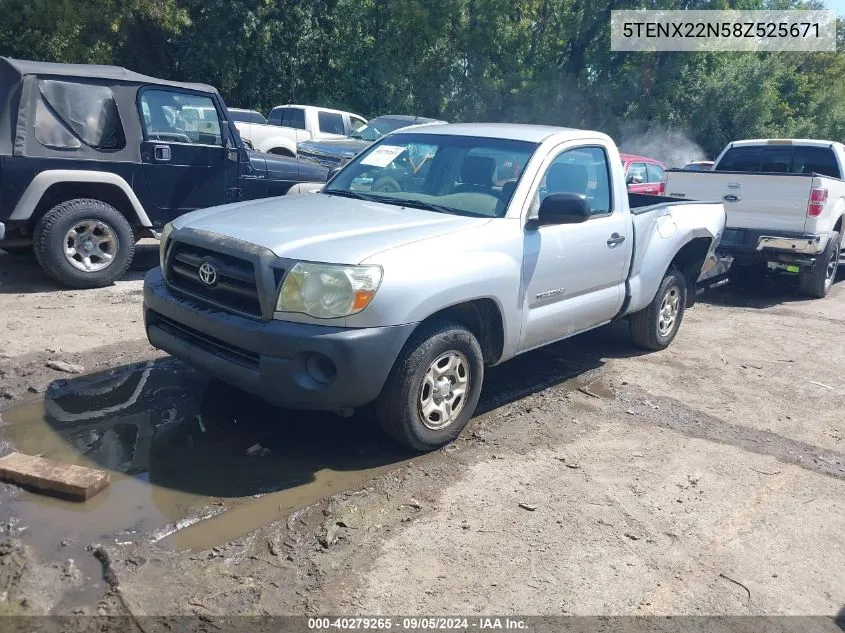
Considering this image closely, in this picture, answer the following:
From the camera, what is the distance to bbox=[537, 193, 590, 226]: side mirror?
15.0ft

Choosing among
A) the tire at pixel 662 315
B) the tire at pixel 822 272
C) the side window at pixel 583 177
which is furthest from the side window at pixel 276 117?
the side window at pixel 583 177

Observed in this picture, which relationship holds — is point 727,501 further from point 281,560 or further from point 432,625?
point 281,560

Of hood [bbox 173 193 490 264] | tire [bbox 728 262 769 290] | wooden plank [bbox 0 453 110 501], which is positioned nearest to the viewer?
wooden plank [bbox 0 453 110 501]

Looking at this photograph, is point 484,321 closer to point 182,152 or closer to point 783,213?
point 182,152

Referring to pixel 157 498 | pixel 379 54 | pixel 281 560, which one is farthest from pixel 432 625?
pixel 379 54

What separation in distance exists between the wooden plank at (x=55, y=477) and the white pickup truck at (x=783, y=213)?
24.1ft

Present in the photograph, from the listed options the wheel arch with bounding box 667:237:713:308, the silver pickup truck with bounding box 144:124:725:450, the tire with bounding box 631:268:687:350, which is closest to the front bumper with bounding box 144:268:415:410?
the silver pickup truck with bounding box 144:124:725:450

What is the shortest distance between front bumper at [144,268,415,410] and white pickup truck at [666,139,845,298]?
6.25 m

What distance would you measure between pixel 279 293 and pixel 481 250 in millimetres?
1207

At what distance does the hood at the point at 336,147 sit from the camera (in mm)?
13366

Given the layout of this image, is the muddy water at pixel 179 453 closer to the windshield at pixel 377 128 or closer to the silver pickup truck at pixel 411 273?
the silver pickup truck at pixel 411 273

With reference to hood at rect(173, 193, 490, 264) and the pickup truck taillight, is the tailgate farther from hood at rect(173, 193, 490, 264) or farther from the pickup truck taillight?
hood at rect(173, 193, 490, 264)

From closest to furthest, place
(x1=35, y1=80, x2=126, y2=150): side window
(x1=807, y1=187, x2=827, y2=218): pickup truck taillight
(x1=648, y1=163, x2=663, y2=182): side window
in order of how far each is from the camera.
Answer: (x1=35, y1=80, x2=126, y2=150): side window < (x1=807, y1=187, x2=827, y2=218): pickup truck taillight < (x1=648, y1=163, x2=663, y2=182): side window

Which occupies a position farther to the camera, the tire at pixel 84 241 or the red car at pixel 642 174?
the red car at pixel 642 174
